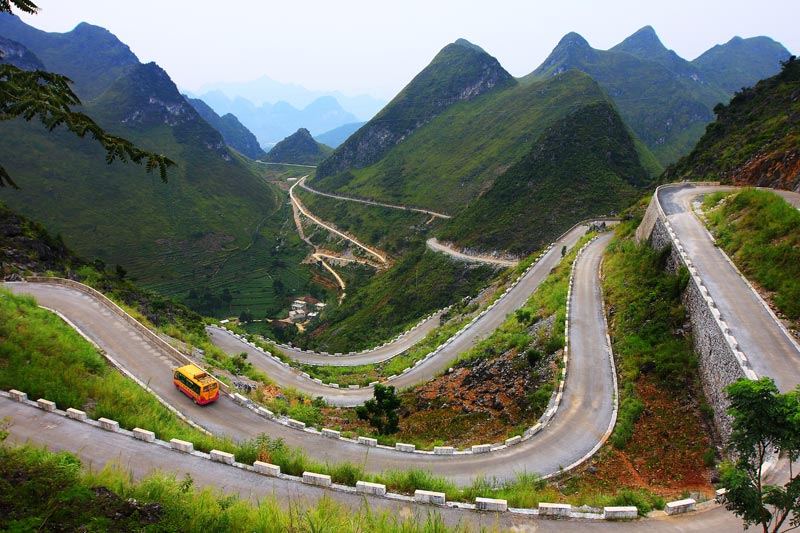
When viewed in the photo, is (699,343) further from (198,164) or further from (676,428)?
(198,164)

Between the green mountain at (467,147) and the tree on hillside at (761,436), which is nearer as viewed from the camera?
the tree on hillside at (761,436)

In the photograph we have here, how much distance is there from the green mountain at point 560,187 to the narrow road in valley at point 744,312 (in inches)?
1368

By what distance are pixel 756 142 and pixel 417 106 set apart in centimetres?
14963

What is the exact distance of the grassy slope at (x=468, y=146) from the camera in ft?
352

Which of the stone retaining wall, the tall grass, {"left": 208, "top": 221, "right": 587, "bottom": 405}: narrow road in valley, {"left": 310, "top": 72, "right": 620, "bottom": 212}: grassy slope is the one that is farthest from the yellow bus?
{"left": 310, "top": 72, "right": 620, "bottom": 212}: grassy slope

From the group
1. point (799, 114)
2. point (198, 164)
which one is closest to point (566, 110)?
point (799, 114)

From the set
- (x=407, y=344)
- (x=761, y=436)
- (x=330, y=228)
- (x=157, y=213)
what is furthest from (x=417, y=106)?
(x=761, y=436)

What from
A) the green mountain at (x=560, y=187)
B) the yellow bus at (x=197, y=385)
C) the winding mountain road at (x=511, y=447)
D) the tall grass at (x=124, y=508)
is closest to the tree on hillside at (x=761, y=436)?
the winding mountain road at (x=511, y=447)

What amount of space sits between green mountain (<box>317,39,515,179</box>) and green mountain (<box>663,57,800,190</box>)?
12349cm

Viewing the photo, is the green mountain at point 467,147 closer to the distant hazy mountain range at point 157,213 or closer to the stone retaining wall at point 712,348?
the distant hazy mountain range at point 157,213

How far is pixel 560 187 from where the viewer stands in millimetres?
67750

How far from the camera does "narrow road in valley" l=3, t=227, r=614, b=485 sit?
14.7 m

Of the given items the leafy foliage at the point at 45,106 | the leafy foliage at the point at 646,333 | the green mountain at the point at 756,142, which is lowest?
the leafy foliage at the point at 646,333

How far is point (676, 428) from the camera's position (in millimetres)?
14844
